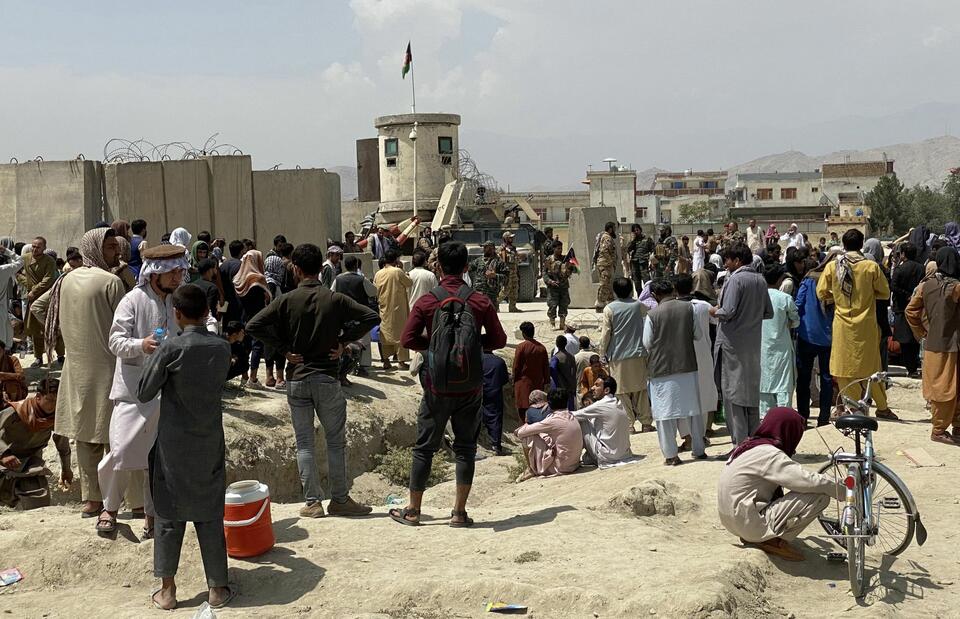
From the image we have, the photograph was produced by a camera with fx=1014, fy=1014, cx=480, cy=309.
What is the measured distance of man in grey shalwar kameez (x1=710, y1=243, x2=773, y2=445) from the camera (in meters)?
8.23

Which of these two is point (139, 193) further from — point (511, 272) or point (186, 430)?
point (186, 430)

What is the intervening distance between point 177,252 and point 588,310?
15.1 m

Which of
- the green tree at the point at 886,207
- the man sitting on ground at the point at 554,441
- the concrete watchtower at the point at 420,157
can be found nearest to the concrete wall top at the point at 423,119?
the concrete watchtower at the point at 420,157

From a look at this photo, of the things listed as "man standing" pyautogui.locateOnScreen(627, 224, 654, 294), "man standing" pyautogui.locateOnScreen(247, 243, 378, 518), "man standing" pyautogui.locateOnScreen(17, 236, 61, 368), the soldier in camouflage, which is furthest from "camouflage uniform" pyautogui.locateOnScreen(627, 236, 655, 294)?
"man standing" pyautogui.locateOnScreen(247, 243, 378, 518)

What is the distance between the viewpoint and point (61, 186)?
1568cm

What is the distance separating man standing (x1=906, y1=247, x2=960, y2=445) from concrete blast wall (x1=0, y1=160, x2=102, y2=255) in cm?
1211

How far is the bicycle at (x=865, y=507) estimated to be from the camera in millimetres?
5590

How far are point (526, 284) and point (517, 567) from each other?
16.5m

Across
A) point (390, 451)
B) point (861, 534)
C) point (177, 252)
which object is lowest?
point (390, 451)

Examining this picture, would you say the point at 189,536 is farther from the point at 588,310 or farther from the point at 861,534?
the point at 588,310

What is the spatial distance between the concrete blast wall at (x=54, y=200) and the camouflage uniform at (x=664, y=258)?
10298 millimetres

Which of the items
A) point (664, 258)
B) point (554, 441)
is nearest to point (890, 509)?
point (554, 441)

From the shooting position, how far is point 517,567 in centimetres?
591

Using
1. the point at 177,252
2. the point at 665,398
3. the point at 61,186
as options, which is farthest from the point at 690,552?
the point at 61,186
